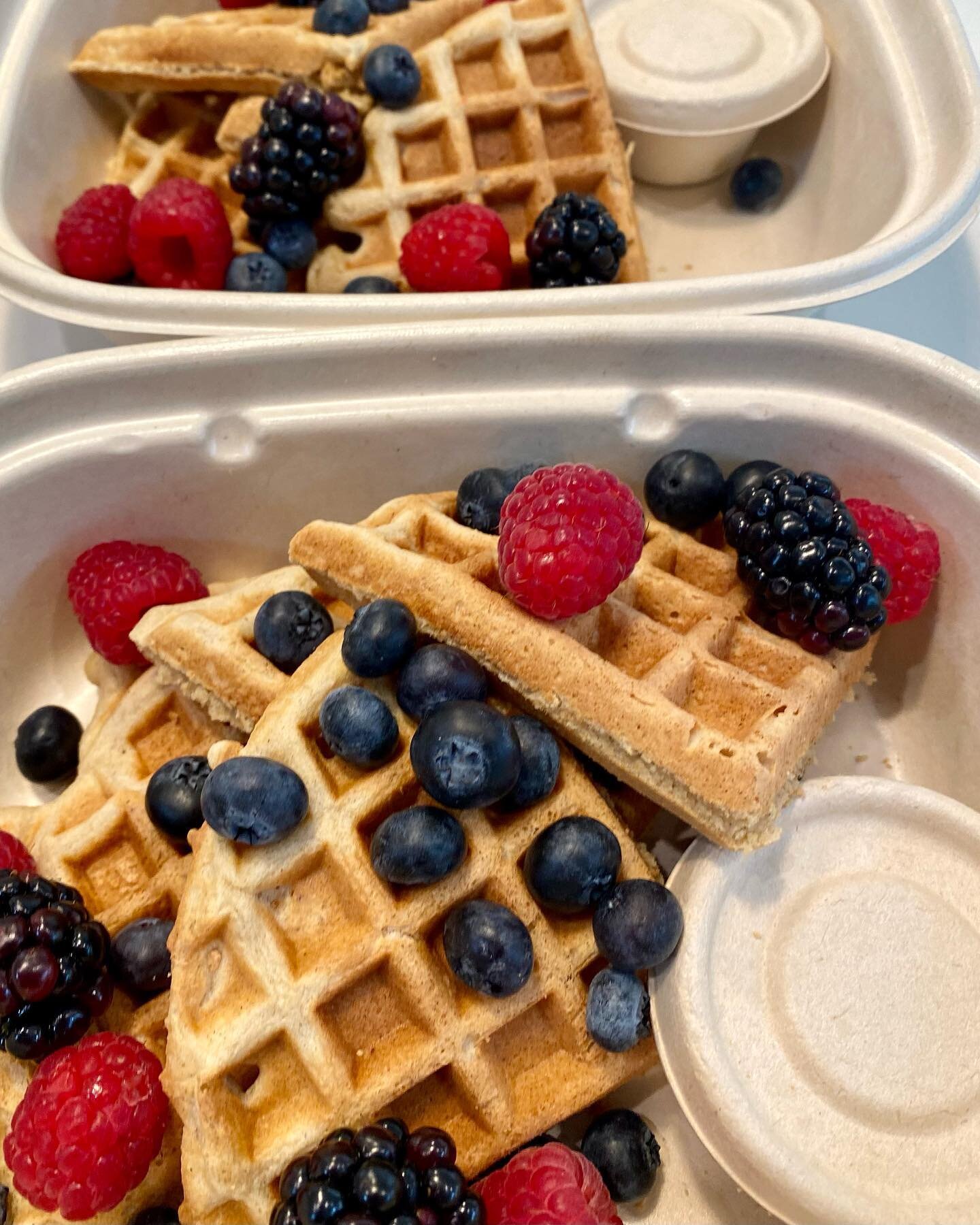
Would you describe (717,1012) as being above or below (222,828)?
below

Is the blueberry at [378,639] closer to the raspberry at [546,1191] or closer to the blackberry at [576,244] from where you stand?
the raspberry at [546,1191]

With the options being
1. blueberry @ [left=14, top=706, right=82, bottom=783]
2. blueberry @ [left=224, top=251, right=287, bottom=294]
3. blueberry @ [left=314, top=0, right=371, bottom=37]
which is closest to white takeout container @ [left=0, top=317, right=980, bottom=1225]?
blueberry @ [left=14, top=706, right=82, bottom=783]

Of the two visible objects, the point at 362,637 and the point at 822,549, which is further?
the point at 822,549

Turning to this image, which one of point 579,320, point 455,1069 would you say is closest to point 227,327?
point 579,320

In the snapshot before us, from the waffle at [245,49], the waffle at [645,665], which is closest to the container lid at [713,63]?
the waffle at [245,49]

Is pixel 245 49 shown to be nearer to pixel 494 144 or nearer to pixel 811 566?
pixel 494 144

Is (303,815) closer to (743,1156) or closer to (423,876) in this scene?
(423,876)
